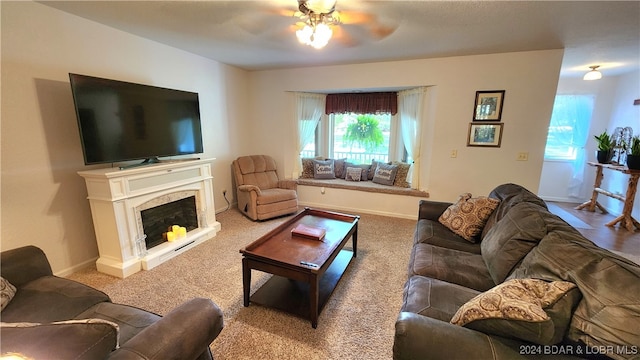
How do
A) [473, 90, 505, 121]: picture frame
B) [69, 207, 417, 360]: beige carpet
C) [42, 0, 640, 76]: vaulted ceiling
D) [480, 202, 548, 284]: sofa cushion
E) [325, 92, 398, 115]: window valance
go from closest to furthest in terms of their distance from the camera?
[480, 202, 548, 284]: sofa cushion
[69, 207, 417, 360]: beige carpet
[42, 0, 640, 76]: vaulted ceiling
[473, 90, 505, 121]: picture frame
[325, 92, 398, 115]: window valance

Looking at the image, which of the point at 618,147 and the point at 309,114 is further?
the point at 309,114

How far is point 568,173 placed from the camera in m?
5.05

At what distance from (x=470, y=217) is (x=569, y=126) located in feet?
14.9

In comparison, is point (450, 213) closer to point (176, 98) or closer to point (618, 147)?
point (176, 98)

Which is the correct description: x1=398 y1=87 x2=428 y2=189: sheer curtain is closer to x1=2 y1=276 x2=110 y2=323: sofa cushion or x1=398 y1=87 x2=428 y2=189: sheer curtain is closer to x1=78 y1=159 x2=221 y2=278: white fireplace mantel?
x1=78 y1=159 x2=221 y2=278: white fireplace mantel

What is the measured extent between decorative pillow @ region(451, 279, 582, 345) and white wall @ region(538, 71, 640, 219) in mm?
4910

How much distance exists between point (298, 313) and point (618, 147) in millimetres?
5642

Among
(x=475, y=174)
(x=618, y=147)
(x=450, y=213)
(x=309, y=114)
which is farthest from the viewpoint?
(x=309, y=114)

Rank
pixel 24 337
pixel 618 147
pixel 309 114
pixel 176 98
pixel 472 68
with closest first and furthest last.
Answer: pixel 24 337 < pixel 176 98 < pixel 472 68 < pixel 618 147 < pixel 309 114

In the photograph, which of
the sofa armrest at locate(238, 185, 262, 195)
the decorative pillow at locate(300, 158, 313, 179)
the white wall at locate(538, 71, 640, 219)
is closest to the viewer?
the sofa armrest at locate(238, 185, 262, 195)

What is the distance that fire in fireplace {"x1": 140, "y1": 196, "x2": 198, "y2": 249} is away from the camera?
110 inches

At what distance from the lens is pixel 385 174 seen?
14.6 ft

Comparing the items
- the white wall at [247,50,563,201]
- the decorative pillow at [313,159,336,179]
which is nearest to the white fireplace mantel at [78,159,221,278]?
the decorative pillow at [313,159,336,179]

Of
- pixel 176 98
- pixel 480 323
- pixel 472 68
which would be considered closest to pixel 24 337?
pixel 480 323
